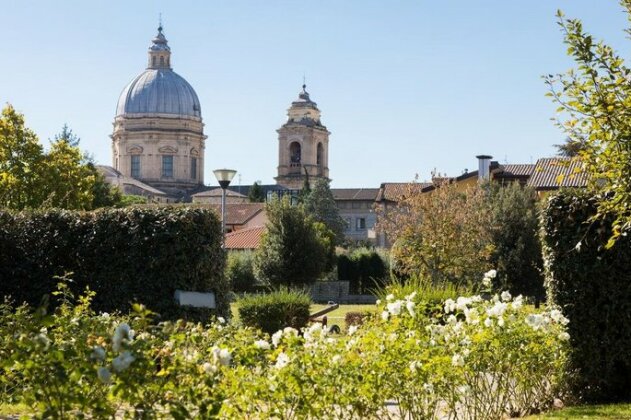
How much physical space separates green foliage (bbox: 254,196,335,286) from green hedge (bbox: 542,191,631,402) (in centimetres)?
3330

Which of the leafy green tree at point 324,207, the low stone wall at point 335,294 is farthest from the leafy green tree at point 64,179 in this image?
the leafy green tree at point 324,207

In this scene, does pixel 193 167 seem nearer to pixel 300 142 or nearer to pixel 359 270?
pixel 300 142

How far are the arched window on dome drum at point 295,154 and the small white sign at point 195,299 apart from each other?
11642 cm

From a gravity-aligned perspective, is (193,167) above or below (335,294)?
above

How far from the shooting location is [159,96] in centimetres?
12362

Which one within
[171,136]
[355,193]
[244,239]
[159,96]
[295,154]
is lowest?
[244,239]

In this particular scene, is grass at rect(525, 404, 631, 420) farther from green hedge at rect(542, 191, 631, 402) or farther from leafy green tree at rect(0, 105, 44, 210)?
leafy green tree at rect(0, 105, 44, 210)

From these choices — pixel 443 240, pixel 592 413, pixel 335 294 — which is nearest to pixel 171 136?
pixel 335 294

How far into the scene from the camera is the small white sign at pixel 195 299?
1420 centimetres

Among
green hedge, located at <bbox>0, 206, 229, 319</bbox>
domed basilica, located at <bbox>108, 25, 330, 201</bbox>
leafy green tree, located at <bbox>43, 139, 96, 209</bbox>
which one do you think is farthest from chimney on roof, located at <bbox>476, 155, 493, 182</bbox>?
domed basilica, located at <bbox>108, 25, 330, 201</bbox>

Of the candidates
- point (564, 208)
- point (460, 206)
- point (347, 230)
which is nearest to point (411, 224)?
point (460, 206)

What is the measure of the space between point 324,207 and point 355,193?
2179 cm

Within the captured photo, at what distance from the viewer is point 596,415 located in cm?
961

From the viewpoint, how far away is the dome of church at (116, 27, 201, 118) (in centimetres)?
12406
